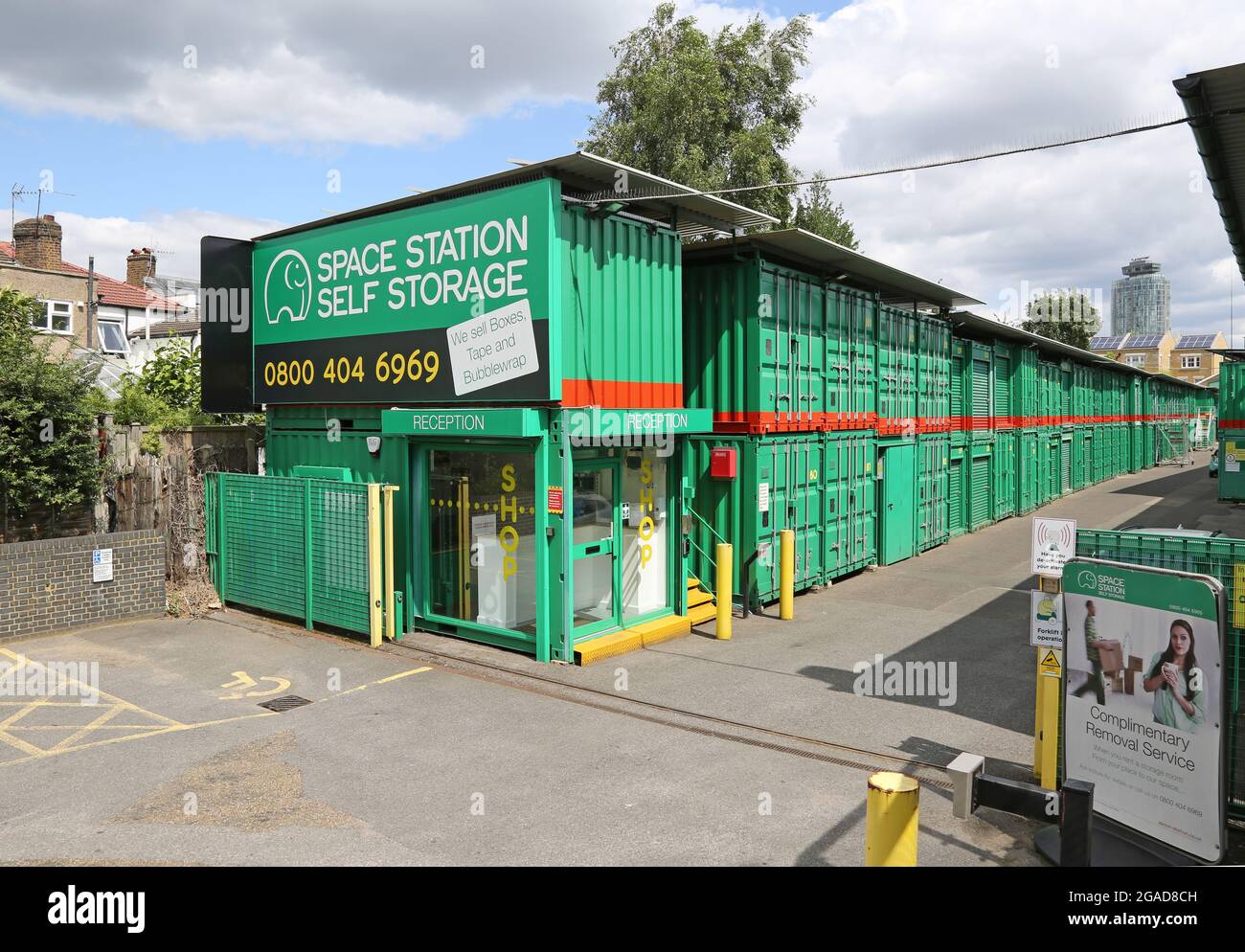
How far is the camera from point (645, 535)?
1161 cm

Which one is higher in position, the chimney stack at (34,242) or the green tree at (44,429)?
the chimney stack at (34,242)

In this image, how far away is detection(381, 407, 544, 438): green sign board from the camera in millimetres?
9688

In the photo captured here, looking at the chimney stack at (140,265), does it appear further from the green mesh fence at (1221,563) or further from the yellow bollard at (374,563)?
the green mesh fence at (1221,563)

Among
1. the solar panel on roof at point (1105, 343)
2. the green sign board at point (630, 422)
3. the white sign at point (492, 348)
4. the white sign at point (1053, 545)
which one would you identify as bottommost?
the white sign at point (1053, 545)

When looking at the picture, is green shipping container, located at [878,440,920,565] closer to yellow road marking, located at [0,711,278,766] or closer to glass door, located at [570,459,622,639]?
glass door, located at [570,459,622,639]

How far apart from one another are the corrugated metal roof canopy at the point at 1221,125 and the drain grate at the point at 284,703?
8696mm

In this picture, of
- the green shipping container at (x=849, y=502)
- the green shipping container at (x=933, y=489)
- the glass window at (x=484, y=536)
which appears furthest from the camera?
the green shipping container at (x=933, y=489)

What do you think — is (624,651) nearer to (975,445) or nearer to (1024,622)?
(1024,622)

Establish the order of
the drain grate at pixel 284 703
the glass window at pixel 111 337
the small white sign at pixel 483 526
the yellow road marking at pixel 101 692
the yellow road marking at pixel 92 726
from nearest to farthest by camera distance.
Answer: the yellow road marking at pixel 92 726 → the yellow road marking at pixel 101 692 → the drain grate at pixel 284 703 → the small white sign at pixel 483 526 → the glass window at pixel 111 337

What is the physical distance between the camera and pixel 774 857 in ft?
18.1

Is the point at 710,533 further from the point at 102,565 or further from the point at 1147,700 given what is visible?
the point at 102,565

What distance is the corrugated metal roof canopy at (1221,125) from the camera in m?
5.75

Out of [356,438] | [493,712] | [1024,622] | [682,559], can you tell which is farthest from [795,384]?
[493,712]

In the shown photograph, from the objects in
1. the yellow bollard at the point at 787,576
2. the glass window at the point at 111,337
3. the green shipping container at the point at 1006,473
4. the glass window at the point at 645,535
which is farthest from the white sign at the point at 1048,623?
the glass window at the point at 111,337
